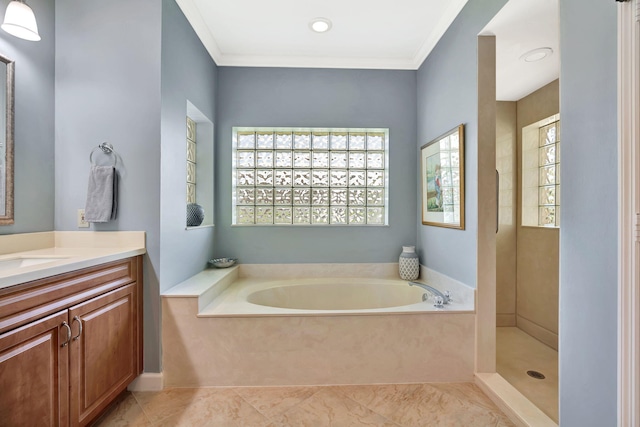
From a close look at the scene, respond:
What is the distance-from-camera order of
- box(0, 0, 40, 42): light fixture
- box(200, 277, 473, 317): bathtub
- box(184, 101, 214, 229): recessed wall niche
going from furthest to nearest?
box(184, 101, 214, 229): recessed wall niche < box(200, 277, 473, 317): bathtub < box(0, 0, 40, 42): light fixture

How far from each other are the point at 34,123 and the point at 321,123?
6.74 feet

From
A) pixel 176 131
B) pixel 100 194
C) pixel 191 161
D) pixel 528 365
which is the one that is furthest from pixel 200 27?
pixel 528 365

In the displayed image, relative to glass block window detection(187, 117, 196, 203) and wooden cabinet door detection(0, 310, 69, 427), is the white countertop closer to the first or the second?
wooden cabinet door detection(0, 310, 69, 427)

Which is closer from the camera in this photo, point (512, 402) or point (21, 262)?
point (21, 262)

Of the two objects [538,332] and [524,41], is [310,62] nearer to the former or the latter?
[524,41]

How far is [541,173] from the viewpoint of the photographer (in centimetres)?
281

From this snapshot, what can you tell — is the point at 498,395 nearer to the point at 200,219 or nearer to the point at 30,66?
the point at 200,219

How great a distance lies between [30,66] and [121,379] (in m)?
1.83

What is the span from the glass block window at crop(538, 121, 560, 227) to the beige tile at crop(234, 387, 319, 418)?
245cm

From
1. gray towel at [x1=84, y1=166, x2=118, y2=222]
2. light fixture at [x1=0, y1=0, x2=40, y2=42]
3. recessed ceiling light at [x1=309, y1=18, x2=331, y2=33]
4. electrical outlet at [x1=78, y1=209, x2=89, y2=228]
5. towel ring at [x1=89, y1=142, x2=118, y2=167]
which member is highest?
recessed ceiling light at [x1=309, y1=18, x2=331, y2=33]

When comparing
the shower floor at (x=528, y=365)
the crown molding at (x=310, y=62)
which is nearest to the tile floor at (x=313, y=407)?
the shower floor at (x=528, y=365)

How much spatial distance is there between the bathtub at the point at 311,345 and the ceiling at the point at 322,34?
1987 mm

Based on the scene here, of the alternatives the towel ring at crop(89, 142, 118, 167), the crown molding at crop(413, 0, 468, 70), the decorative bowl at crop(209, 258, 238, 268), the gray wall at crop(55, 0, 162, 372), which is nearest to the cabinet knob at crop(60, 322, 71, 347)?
the gray wall at crop(55, 0, 162, 372)

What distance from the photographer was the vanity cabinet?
1102 millimetres
